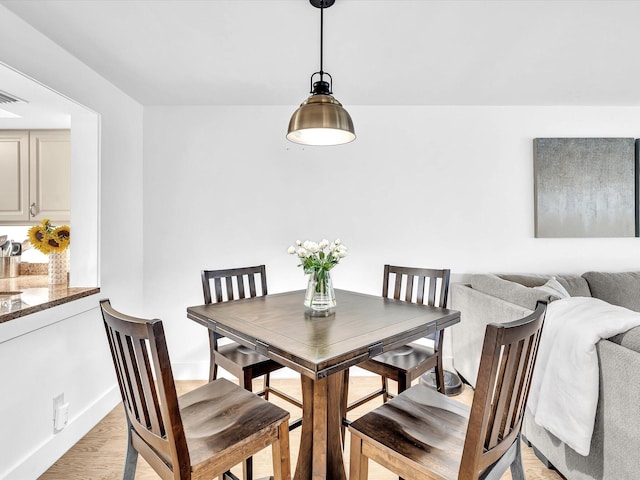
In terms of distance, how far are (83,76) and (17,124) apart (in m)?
0.84

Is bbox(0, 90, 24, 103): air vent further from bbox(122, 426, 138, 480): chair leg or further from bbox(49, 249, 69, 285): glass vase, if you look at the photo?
bbox(122, 426, 138, 480): chair leg

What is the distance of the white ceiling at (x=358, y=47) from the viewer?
164cm

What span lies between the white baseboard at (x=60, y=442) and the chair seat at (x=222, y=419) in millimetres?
1063

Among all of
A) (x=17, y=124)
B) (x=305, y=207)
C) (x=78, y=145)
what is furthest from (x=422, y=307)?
(x=17, y=124)

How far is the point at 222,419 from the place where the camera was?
1231mm

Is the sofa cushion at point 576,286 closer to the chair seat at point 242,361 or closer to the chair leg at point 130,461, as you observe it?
the chair seat at point 242,361

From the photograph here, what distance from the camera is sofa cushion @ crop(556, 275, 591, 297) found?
104 inches

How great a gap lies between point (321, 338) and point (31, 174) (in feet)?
8.70

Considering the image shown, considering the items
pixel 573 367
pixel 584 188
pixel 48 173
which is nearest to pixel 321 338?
pixel 573 367

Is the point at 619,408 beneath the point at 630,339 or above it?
beneath

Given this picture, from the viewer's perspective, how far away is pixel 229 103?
2.86 meters

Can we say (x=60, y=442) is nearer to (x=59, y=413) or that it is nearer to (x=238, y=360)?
(x=59, y=413)

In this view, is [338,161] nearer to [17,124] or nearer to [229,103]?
[229,103]

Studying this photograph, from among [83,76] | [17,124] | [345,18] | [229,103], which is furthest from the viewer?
[229,103]
